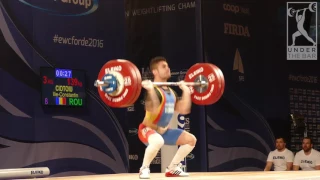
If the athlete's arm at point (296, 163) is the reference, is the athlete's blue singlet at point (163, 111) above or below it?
above

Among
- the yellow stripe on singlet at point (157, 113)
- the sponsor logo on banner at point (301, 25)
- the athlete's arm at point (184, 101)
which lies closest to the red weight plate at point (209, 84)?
the athlete's arm at point (184, 101)

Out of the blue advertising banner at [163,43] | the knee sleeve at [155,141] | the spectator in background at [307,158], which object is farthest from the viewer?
the blue advertising banner at [163,43]

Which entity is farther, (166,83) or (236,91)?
(236,91)

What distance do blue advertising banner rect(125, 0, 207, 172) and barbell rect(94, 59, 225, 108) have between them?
5.09 m

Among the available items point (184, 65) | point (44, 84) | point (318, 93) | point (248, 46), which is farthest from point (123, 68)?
point (318, 93)

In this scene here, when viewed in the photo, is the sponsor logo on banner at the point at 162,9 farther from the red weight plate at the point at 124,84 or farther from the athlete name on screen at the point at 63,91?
the red weight plate at the point at 124,84

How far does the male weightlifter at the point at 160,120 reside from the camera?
19.1ft

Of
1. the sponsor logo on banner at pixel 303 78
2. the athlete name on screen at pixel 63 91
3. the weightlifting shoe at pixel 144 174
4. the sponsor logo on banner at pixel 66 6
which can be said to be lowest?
the weightlifting shoe at pixel 144 174

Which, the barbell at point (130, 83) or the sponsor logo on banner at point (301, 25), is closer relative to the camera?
the barbell at point (130, 83)

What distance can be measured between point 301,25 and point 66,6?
4903 mm

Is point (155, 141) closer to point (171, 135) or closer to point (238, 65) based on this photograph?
point (171, 135)

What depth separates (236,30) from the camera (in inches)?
470

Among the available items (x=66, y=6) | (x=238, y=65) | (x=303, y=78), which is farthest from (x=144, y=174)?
(x=303, y=78)

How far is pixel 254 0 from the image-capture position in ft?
40.0
